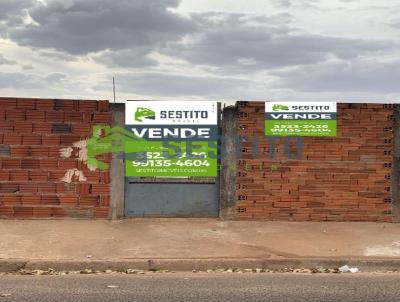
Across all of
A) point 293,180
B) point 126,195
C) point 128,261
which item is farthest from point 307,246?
point 126,195

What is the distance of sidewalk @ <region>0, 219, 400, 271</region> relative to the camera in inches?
310

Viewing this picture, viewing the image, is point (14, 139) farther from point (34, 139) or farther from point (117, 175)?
point (117, 175)

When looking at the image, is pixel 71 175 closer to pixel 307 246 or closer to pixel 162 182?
pixel 162 182

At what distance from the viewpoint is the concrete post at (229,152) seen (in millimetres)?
10891

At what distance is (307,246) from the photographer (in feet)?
29.0

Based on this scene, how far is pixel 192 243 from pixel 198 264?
1.17 meters

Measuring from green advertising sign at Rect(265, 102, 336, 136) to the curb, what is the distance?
11.5 feet

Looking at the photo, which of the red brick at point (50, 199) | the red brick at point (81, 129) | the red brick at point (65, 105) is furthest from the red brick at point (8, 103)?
the red brick at point (50, 199)

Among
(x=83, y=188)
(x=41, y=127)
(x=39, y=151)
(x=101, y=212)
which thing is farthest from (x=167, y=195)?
(x=41, y=127)

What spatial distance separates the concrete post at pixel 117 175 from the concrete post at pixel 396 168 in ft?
17.6

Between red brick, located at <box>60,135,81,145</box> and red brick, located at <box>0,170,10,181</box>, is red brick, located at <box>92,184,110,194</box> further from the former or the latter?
red brick, located at <box>0,170,10,181</box>

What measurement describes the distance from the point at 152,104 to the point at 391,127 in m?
4.74

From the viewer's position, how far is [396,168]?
1095cm

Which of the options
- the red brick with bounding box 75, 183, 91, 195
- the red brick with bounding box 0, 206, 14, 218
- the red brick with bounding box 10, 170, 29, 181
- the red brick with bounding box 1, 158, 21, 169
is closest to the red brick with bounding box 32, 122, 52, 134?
the red brick with bounding box 1, 158, 21, 169
